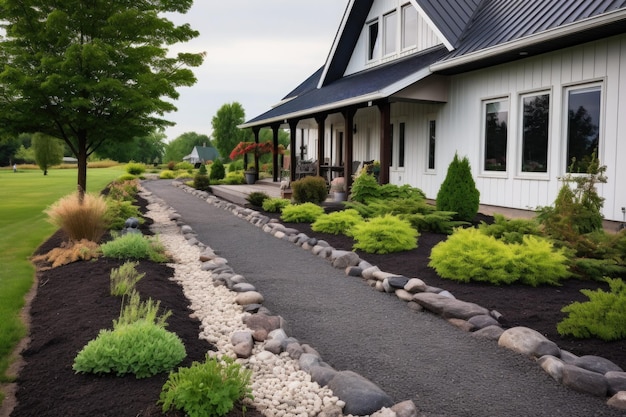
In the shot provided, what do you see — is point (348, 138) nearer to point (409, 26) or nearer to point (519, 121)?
point (409, 26)

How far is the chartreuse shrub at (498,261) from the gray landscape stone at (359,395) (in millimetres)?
2832

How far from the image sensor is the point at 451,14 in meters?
12.6

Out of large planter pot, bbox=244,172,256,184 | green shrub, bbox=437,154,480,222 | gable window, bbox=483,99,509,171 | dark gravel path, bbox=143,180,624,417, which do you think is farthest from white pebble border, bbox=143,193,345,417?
large planter pot, bbox=244,172,256,184

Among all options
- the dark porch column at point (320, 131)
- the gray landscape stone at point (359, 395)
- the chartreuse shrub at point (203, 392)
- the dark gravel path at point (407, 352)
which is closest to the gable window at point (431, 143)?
the dark porch column at point (320, 131)

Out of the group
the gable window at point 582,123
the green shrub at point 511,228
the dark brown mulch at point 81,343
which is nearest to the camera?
the dark brown mulch at point 81,343

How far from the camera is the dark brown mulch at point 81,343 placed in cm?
277

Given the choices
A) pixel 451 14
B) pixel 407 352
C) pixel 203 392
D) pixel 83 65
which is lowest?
pixel 407 352

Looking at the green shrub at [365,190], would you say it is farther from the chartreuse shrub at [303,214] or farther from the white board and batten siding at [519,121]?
the white board and batten siding at [519,121]

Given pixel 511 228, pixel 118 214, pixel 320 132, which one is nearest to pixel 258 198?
pixel 320 132

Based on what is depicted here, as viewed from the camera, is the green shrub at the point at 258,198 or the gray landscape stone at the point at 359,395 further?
the green shrub at the point at 258,198

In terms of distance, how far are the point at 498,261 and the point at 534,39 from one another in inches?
194

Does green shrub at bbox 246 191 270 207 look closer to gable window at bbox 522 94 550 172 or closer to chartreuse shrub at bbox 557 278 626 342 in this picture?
gable window at bbox 522 94 550 172

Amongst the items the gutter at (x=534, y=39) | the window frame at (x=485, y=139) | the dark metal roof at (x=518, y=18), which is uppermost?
the dark metal roof at (x=518, y=18)

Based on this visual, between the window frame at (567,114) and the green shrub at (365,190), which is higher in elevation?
the window frame at (567,114)
